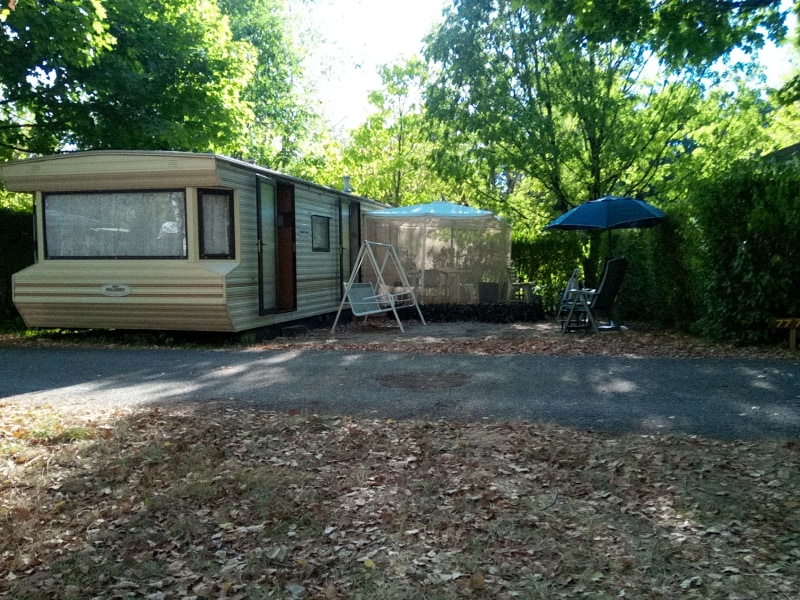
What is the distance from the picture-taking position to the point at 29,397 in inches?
240

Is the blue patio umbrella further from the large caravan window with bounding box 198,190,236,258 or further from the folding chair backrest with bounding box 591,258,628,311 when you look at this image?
the large caravan window with bounding box 198,190,236,258

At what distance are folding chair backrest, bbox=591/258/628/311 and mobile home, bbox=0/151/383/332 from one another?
16.9ft

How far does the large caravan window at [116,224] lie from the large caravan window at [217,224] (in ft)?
0.95

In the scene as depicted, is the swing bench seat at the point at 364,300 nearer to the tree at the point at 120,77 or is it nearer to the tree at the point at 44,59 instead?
the tree at the point at 120,77

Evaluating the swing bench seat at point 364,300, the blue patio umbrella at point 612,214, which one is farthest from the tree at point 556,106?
the swing bench seat at point 364,300

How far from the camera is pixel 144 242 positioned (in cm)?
962

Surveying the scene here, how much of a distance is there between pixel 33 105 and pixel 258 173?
6480mm

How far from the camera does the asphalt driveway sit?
5.15 meters

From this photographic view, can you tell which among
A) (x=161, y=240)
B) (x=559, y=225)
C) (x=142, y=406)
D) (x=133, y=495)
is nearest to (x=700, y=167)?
(x=559, y=225)

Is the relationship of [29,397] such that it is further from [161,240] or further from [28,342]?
[28,342]

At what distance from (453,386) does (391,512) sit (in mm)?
3026

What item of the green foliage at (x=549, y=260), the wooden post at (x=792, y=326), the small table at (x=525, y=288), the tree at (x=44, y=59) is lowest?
the wooden post at (x=792, y=326)

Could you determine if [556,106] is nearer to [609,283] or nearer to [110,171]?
[609,283]

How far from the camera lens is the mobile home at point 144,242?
30.3 ft
